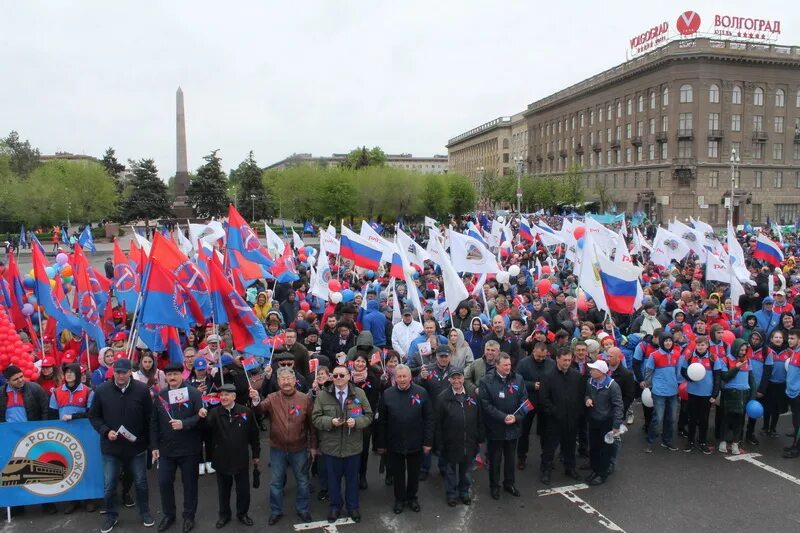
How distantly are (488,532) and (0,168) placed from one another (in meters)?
63.9

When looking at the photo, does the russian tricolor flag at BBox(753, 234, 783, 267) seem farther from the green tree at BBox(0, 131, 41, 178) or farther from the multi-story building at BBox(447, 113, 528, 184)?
the green tree at BBox(0, 131, 41, 178)

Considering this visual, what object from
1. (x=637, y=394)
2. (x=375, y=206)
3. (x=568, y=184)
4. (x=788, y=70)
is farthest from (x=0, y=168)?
(x=788, y=70)

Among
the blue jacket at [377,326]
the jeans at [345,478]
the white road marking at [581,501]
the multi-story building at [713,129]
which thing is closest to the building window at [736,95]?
the multi-story building at [713,129]

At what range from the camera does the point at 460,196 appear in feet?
215

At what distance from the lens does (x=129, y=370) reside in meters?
6.17

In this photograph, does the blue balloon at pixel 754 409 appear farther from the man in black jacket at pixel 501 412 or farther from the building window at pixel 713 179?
the building window at pixel 713 179

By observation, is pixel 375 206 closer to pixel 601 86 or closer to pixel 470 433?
pixel 601 86

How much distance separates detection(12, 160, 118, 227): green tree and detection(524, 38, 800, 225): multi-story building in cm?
5365

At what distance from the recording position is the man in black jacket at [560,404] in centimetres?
716

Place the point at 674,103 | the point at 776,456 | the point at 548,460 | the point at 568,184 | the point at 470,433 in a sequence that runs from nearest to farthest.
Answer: the point at 470,433, the point at 548,460, the point at 776,456, the point at 674,103, the point at 568,184

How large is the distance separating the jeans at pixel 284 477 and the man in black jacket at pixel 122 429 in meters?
1.25

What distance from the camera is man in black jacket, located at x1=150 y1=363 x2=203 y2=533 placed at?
6.01 m

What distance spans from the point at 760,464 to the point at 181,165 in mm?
53596

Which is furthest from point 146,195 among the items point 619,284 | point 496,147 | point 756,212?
point 496,147
